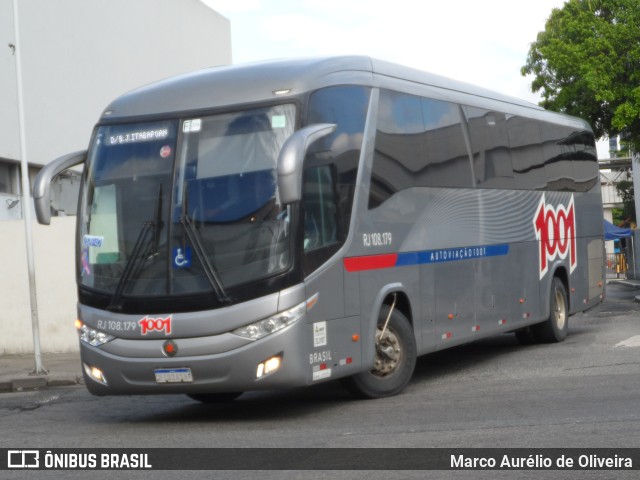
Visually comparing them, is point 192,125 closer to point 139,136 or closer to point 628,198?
point 139,136

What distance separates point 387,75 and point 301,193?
2.68m

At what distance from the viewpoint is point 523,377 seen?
1317cm

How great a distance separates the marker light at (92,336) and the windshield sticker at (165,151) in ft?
6.02

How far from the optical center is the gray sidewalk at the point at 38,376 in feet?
50.8

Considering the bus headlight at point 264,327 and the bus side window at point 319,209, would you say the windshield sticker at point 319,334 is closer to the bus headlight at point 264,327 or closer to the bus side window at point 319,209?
the bus headlight at point 264,327

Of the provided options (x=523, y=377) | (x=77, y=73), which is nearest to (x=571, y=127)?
(x=523, y=377)

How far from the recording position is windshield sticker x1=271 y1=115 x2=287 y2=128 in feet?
34.4

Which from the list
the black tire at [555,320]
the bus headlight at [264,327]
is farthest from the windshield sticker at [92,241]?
the black tire at [555,320]

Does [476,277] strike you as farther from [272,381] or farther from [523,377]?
[272,381]

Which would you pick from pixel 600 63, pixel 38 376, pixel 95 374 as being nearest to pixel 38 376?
pixel 38 376

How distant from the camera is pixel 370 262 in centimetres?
1156

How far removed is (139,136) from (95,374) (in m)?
2.41

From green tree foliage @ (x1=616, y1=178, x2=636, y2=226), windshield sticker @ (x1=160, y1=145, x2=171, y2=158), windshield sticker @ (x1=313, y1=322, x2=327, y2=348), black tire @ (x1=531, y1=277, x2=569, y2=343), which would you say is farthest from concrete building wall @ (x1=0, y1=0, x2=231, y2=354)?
green tree foliage @ (x1=616, y1=178, x2=636, y2=226)

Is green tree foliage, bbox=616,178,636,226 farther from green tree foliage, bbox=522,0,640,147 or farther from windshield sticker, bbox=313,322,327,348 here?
windshield sticker, bbox=313,322,327,348
